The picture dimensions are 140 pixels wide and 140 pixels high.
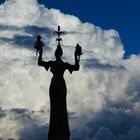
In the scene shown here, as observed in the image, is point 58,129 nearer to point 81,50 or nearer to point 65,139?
point 65,139

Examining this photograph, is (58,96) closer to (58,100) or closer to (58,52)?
(58,100)

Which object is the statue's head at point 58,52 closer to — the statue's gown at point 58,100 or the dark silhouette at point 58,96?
the dark silhouette at point 58,96

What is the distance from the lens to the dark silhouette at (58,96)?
156ft

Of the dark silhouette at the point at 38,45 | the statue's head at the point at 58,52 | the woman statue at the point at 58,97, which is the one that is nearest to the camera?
the woman statue at the point at 58,97

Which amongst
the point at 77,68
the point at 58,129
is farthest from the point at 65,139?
the point at 77,68

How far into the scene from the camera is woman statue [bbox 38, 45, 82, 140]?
47469mm

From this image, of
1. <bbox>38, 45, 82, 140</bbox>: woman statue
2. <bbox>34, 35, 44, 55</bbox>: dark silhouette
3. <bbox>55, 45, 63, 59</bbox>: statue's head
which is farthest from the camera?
<bbox>55, 45, 63, 59</bbox>: statue's head

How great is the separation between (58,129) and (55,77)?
109 inches

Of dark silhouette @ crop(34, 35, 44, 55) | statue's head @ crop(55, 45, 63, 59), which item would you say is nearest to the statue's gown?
statue's head @ crop(55, 45, 63, 59)

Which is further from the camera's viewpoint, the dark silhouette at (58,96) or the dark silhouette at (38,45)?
the dark silhouette at (38,45)

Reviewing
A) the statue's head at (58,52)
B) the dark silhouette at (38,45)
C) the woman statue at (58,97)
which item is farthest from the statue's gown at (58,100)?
the dark silhouette at (38,45)

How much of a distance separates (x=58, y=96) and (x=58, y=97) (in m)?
0.06

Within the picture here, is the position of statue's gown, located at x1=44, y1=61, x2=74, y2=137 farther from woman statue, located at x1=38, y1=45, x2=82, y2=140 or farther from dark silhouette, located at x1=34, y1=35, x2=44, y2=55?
dark silhouette, located at x1=34, y1=35, x2=44, y2=55

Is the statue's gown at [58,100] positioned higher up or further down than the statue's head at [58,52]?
further down
